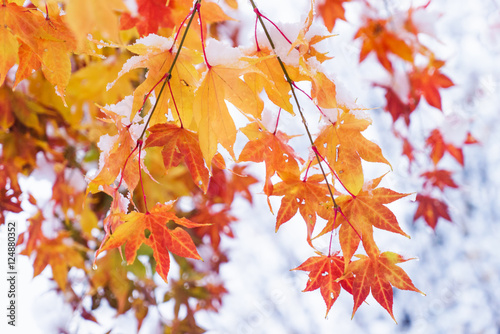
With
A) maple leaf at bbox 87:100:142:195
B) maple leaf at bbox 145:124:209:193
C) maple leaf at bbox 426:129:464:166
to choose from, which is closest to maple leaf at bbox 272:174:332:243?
maple leaf at bbox 145:124:209:193

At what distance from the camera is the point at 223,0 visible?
0.72 m

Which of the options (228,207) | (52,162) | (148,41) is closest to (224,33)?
(228,207)

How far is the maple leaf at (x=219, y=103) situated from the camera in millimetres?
451

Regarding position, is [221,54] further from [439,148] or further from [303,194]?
[439,148]

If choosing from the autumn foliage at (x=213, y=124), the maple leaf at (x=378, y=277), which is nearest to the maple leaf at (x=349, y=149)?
the autumn foliage at (x=213, y=124)

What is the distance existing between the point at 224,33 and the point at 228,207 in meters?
0.75

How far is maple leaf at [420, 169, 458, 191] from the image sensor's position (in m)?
1.69

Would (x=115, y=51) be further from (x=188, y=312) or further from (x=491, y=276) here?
(x=491, y=276)

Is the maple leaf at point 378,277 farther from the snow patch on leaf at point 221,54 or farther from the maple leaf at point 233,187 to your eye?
the maple leaf at point 233,187

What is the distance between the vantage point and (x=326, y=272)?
590 millimetres

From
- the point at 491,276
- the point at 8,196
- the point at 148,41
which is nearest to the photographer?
the point at 148,41

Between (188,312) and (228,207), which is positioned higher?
(228,207)

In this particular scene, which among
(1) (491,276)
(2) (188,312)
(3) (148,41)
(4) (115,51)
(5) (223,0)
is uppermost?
(4) (115,51)

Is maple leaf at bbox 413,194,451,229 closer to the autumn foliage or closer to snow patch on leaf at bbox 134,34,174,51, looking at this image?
the autumn foliage
